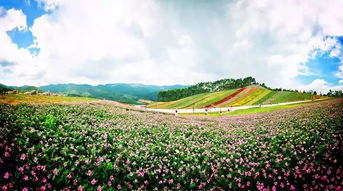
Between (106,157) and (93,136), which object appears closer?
(106,157)

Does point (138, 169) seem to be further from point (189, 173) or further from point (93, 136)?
point (93, 136)

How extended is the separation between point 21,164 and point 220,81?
196m

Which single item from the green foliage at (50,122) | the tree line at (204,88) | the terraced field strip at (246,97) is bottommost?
the green foliage at (50,122)

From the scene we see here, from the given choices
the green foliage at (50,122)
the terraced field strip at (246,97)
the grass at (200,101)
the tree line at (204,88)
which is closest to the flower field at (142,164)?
the green foliage at (50,122)

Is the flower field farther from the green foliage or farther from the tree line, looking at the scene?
the tree line

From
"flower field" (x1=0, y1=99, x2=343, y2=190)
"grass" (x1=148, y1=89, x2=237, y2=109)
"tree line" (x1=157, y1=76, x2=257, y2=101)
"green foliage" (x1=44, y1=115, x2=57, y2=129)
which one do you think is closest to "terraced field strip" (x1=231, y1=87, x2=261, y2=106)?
"grass" (x1=148, y1=89, x2=237, y2=109)

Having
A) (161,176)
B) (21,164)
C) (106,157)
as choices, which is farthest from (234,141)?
(21,164)

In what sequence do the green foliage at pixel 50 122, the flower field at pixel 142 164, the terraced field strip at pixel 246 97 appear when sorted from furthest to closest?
the terraced field strip at pixel 246 97, the green foliage at pixel 50 122, the flower field at pixel 142 164

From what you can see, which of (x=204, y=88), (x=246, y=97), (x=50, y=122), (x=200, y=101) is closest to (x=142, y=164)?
(x=50, y=122)

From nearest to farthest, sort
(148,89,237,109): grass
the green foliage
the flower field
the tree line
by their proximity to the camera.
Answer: the flower field
the green foliage
(148,89,237,109): grass
the tree line

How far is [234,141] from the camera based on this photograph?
484 inches

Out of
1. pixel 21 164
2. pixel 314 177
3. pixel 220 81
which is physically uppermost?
pixel 220 81

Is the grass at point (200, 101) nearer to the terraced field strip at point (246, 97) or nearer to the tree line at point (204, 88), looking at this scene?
the terraced field strip at point (246, 97)

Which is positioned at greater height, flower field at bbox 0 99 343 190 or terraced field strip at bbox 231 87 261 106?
terraced field strip at bbox 231 87 261 106
